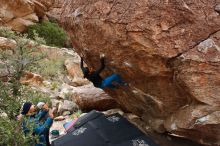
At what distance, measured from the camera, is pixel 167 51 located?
681cm

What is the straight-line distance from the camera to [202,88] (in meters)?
6.78

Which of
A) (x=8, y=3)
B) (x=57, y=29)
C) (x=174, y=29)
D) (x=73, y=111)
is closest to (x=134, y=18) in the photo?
(x=174, y=29)

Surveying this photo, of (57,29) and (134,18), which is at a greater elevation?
(134,18)

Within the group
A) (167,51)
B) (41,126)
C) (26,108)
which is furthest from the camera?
(41,126)

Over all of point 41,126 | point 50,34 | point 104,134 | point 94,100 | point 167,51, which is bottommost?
point 50,34

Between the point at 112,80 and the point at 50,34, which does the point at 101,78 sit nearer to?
the point at 112,80

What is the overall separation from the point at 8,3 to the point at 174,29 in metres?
20.8

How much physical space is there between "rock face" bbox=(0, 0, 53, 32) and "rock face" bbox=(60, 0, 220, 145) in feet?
59.9

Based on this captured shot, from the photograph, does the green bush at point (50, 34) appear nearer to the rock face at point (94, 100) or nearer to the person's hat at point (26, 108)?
the rock face at point (94, 100)

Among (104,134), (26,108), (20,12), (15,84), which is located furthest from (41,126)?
(20,12)

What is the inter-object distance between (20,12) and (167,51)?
21.3 metres

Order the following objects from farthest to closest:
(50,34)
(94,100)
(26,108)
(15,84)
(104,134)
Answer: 1. (50,34)
2. (94,100)
3. (104,134)
4. (26,108)
5. (15,84)

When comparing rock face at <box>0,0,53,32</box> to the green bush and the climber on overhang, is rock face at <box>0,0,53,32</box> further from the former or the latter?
the climber on overhang

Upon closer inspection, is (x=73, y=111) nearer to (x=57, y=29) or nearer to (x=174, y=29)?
(x=174, y=29)
